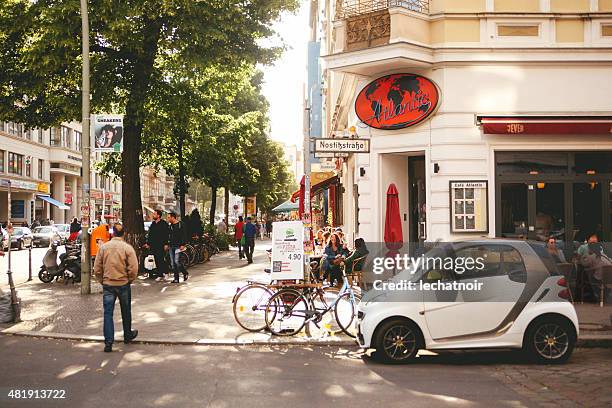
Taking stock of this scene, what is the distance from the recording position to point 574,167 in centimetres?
1417

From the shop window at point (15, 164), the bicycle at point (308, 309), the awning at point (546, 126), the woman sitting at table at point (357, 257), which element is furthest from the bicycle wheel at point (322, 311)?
the shop window at point (15, 164)

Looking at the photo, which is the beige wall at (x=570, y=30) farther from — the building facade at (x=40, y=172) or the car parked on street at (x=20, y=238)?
the building facade at (x=40, y=172)

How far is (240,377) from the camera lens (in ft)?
24.2

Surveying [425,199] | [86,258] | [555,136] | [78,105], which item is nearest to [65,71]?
[78,105]

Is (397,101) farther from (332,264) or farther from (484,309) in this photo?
(484,309)

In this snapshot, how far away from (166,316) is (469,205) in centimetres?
699

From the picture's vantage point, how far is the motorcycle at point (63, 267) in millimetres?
16797

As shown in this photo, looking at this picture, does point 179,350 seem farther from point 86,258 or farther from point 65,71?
point 65,71

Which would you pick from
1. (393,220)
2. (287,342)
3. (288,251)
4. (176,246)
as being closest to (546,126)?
(393,220)

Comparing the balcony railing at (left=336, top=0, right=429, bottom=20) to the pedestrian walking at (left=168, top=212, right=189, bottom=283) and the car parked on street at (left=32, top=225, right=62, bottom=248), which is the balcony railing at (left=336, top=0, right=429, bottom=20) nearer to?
the pedestrian walking at (left=168, top=212, right=189, bottom=283)

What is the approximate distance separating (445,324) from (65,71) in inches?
595

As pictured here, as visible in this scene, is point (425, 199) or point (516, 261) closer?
point (516, 261)

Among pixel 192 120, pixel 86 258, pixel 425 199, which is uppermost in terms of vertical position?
pixel 192 120

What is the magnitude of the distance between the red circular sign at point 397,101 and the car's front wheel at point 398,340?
280 inches
